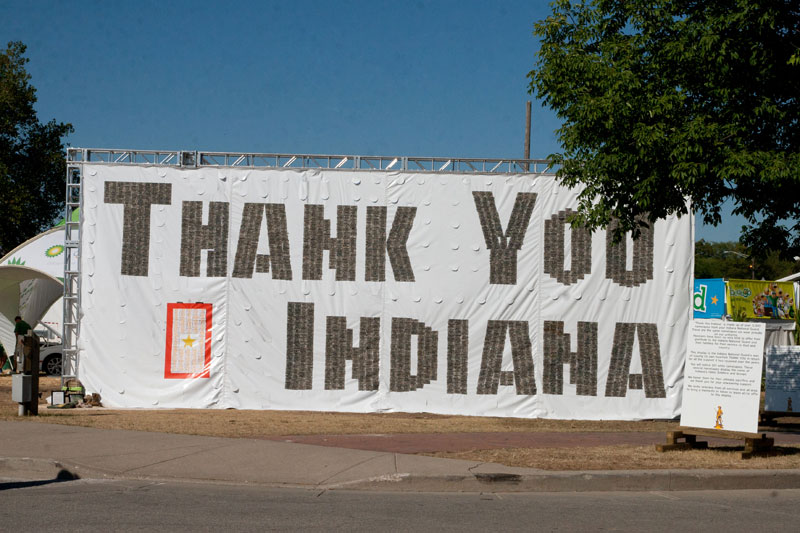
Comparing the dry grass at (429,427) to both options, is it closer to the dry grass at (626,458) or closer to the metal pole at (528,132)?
the dry grass at (626,458)

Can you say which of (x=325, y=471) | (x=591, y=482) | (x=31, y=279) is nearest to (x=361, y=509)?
(x=325, y=471)

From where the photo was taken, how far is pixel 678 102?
1361cm

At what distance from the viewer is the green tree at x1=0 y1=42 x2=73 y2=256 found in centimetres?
3775

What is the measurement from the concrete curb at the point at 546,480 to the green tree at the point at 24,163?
29533 mm

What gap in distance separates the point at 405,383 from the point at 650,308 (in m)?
5.23

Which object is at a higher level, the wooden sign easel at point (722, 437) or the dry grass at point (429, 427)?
the wooden sign easel at point (722, 437)

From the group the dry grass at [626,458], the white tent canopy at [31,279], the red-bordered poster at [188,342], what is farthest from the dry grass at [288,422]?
the white tent canopy at [31,279]

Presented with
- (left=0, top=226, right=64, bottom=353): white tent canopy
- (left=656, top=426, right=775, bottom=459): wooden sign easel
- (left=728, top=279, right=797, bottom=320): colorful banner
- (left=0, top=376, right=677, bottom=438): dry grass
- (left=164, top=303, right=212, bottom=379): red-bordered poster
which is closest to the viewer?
(left=656, top=426, right=775, bottom=459): wooden sign easel

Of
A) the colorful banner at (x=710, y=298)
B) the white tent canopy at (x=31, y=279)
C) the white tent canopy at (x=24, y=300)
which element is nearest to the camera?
the white tent canopy at (x=31, y=279)

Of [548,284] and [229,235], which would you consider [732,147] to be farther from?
[229,235]

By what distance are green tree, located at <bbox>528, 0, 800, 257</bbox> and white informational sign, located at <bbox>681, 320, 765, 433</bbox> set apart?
2.25 m

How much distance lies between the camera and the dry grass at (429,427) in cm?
1123

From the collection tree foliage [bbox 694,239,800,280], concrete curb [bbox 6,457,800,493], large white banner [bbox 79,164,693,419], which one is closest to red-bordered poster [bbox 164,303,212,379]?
large white banner [bbox 79,164,693,419]

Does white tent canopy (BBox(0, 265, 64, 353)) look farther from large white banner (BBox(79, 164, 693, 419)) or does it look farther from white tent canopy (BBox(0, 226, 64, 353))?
large white banner (BBox(79, 164, 693, 419))
